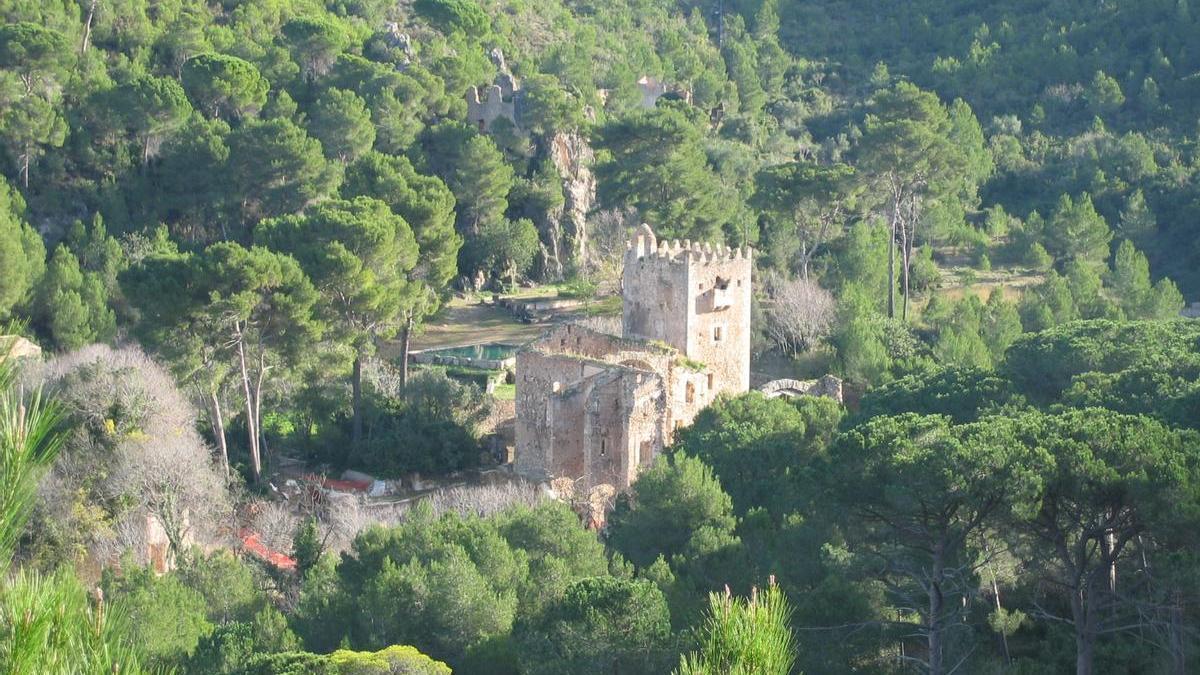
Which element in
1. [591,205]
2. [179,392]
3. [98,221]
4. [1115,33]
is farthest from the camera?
[1115,33]

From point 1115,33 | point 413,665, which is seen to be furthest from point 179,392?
point 1115,33

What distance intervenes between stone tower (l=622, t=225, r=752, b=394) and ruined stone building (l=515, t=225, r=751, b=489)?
19 millimetres

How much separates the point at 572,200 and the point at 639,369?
1982 centimetres

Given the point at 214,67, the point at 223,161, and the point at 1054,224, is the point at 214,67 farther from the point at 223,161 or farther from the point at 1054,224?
the point at 1054,224

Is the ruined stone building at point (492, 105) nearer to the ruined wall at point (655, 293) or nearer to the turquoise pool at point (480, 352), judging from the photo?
the turquoise pool at point (480, 352)

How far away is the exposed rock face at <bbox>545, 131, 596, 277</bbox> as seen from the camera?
49781 millimetres

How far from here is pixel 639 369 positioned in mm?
31656

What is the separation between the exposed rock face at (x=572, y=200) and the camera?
163ft

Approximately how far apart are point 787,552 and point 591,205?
28817 millimetres

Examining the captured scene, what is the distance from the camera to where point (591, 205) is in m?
51.5

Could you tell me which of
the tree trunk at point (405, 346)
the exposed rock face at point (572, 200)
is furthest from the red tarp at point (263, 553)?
the exposed rock face at point (572, 200)

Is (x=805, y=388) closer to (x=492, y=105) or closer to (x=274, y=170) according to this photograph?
(x=274, y=170)

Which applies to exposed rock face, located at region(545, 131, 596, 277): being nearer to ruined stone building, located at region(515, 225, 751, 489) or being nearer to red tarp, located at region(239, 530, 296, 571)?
ruined stone building, located at region(515, 225, 751, 489)

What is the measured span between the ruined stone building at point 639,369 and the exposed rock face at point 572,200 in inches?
541
